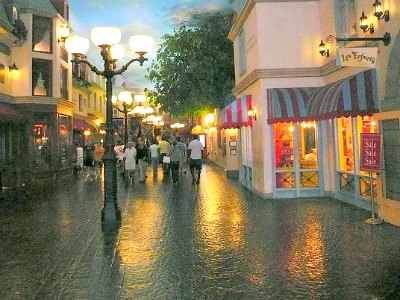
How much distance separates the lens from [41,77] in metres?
23.1

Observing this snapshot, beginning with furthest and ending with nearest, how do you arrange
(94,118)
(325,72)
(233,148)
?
(94,118) < (233,148) < (325,72)

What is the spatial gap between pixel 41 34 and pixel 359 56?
63.3ft

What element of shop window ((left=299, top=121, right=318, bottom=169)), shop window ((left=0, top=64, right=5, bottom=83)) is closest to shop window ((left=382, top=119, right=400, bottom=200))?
shop window ((left=299, top=121, right=318, bottom=169))

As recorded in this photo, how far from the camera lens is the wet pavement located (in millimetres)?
5059

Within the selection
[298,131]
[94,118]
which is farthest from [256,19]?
[94,118]

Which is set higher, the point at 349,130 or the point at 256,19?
the point at 256,19

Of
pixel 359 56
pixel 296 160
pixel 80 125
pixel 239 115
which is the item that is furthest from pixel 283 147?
pixel 80 125

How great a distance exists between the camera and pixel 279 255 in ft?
21.0

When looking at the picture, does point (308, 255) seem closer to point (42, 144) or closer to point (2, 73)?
point (2, 73)

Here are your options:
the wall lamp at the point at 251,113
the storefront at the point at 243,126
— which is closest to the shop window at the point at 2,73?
the storefront at the point at 243,126

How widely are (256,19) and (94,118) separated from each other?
92.7ft

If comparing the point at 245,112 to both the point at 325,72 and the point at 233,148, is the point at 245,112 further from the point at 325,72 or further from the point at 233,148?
the point at 233,148

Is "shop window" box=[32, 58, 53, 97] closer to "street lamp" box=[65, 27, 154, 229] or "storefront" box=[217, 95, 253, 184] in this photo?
"storefront" box=[217, 95, 253, 184]

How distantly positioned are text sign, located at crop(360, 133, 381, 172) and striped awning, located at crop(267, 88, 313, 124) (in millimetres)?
2824
